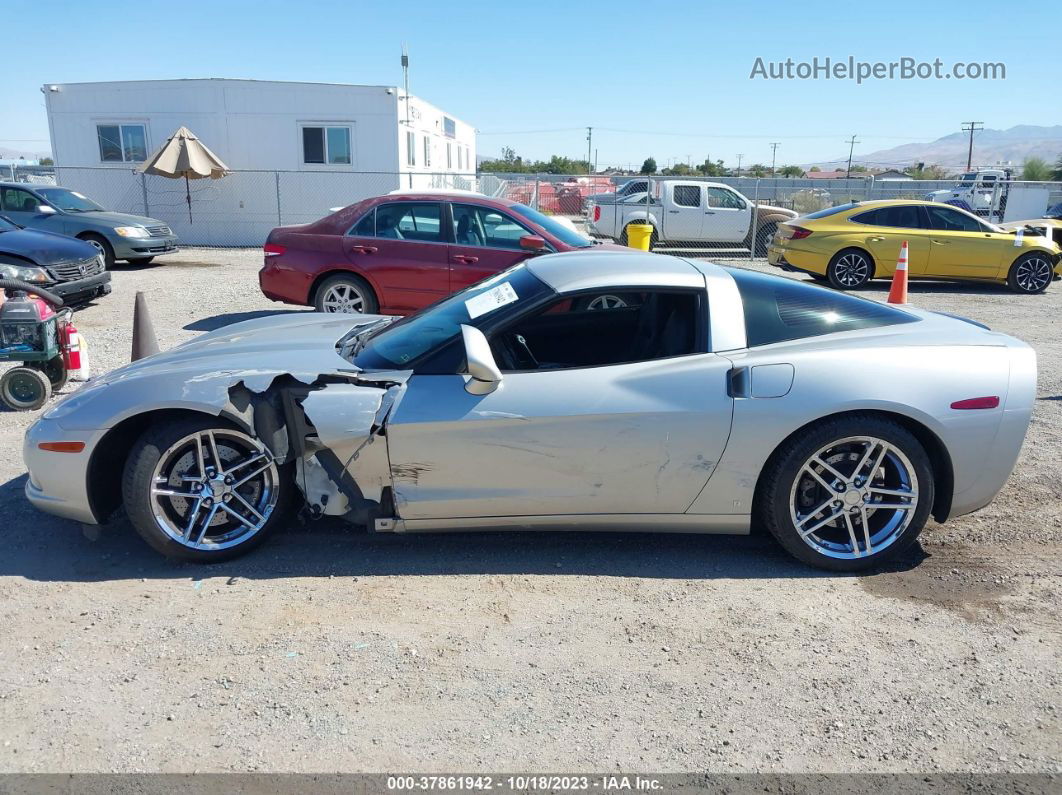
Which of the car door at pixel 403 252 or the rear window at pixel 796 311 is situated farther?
the car door at pixel 403 252

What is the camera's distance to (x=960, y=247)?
13.6m

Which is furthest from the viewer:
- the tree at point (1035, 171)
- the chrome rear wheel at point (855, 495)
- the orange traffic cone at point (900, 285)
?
the tree at point (1035, 171)

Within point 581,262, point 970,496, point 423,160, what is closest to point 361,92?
point 423,160

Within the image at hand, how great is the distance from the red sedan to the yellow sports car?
609 cm

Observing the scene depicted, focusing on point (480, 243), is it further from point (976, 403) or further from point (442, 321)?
point (976, 403)

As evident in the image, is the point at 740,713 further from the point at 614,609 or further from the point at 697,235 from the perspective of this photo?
the point at 697,235

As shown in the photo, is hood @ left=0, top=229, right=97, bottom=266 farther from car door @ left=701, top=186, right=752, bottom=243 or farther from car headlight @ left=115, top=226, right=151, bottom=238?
car door @ left=701, top=186, right=752, bottom=243

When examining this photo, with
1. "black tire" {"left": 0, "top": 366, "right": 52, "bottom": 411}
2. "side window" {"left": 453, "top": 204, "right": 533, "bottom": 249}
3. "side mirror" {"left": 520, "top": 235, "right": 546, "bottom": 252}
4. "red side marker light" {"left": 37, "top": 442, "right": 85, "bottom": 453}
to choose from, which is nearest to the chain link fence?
"side window" {"left": 453, "top": 204, "right": 533, "bottom": 249}

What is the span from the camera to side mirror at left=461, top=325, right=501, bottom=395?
3.54 metres

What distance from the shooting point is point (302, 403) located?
373cm

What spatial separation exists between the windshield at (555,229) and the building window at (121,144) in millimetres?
15550

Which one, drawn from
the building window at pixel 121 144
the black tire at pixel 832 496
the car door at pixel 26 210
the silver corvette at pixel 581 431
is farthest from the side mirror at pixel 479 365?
the building window at pixel 121 144

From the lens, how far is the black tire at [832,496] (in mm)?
3691

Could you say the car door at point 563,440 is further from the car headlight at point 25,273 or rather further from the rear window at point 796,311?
the car headlight at point 25,273
